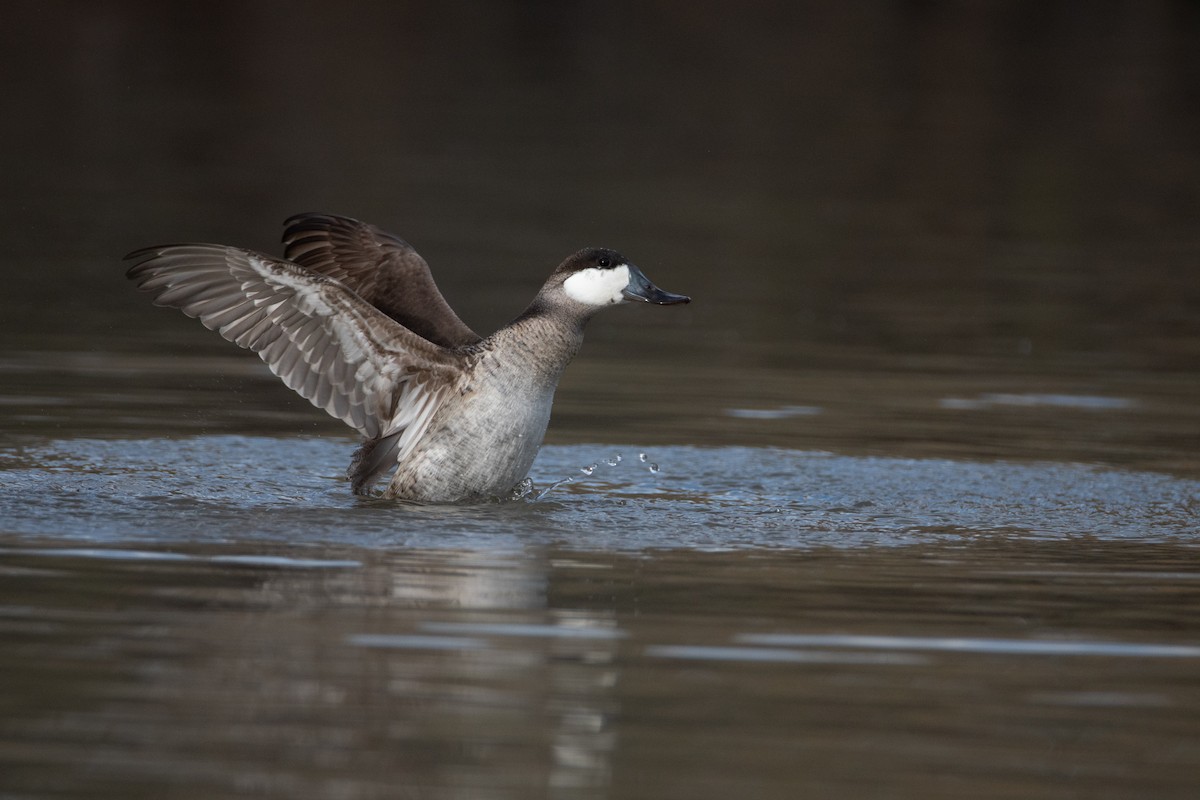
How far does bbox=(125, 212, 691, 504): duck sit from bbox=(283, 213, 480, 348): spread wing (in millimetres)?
366

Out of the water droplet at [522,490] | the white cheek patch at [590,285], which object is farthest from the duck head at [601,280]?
the water droplet at [522,490]

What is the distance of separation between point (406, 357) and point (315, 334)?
15.1 inches

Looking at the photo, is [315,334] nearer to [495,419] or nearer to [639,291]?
[495,419]

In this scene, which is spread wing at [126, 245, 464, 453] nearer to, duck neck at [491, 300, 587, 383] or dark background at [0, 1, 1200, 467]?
duck neck at [491, 300, 587, 383]

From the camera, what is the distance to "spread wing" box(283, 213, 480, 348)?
9.30 metres

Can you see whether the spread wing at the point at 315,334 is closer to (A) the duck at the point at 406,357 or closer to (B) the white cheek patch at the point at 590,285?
(A) the duck at the point at 406,357

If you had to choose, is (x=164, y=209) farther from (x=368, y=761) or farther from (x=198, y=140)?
(x=368, y=761)

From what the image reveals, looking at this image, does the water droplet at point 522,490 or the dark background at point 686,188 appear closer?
the water droplet at point 522,490

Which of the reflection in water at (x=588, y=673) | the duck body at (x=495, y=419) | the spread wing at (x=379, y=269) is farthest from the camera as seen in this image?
the spread wing at (x=379, y=269)

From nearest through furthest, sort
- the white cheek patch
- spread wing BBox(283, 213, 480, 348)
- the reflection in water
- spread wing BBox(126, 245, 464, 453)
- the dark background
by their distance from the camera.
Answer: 1. the reflection in water
2. spread wing BBox(126, 245, 464, 453)
3. the white cheek patch
4. spread wing BBox(283, 213, 480, 348)
5. the dark background

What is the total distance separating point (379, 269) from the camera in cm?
960

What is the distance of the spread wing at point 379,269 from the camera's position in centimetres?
930

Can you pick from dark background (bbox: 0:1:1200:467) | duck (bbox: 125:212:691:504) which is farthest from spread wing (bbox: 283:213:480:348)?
dark background (bbox: 0:1:1200:467)

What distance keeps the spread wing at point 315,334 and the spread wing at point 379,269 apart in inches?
18.1
